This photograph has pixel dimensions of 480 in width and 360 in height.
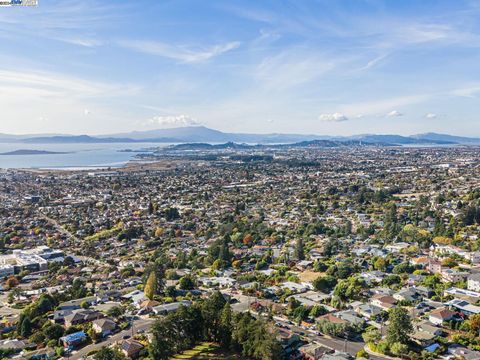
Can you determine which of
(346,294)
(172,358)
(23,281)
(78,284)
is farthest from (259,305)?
(23,281)

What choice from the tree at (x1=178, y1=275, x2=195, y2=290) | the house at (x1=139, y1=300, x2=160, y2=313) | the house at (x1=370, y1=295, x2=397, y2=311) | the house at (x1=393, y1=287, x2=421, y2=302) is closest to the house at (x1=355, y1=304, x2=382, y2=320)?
the house at (x1=370, y1=295, x2=397, y2=311)

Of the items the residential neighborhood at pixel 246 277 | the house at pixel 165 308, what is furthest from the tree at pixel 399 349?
the house at pixel 165 308

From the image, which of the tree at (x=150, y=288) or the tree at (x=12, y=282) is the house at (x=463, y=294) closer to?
the tree at (x=150, y=288)

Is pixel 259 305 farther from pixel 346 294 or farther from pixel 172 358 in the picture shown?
pixel 172 358

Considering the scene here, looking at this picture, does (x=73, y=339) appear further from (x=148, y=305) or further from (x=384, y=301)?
(x=384, y=301)

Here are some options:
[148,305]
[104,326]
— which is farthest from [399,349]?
[104,326]

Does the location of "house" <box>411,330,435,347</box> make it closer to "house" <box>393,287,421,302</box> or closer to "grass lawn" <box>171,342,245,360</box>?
"house" <box>393,287,421,302</box>
